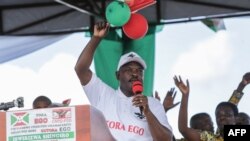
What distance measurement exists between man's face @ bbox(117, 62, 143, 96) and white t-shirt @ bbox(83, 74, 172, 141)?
0.04 metres

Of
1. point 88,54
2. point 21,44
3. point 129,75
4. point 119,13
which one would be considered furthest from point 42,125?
point 21,44

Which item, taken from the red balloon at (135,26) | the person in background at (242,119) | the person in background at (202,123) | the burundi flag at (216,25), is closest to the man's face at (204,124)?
the person in background at (202,123)

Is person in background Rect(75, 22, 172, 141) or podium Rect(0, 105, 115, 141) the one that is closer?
podium Rect(0, 105, 115, 141)

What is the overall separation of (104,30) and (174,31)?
3065mm

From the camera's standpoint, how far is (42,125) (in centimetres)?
225

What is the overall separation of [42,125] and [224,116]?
2587 mm

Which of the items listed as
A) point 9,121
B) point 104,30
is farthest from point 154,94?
point 9,121

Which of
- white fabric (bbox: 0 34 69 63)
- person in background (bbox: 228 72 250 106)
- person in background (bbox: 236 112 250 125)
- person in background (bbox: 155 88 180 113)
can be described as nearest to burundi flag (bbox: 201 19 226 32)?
person in background (bbox: 228 72 250 106)

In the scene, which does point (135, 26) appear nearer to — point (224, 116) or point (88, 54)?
point (88, 54)

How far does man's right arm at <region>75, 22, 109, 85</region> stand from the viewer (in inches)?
130

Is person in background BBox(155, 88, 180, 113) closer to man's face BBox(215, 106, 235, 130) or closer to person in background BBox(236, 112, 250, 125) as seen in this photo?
man's face BBox(215, 106, 235, 130)

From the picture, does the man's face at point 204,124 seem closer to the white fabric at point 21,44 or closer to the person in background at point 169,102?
the person in background at point 169,102

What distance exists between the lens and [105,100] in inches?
140

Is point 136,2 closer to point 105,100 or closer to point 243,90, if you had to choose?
point 105,100
